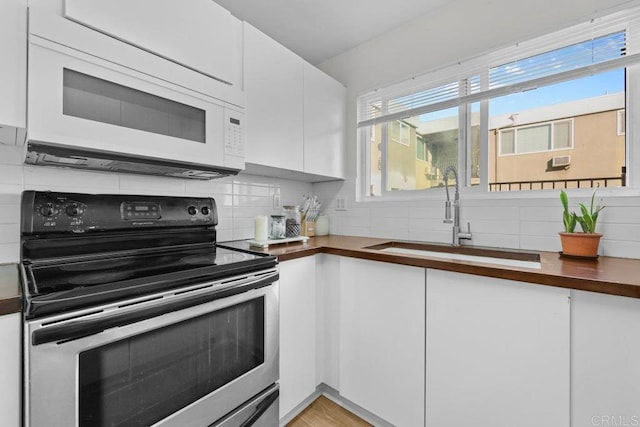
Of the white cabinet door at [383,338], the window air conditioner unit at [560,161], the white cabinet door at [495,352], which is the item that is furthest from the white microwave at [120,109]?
the window air conditioner unit at [560,161]

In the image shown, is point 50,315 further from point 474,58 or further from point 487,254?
point 474,58

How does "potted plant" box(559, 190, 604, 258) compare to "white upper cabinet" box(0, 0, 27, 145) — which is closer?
"white upper cabinet" box(0, 0, 27, 145)

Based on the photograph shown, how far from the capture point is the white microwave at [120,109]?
37.1 inches

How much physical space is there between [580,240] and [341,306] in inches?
46.6

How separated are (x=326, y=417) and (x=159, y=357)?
3.61 ft

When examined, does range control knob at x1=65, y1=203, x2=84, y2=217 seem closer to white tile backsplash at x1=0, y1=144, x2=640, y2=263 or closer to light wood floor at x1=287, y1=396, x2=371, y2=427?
white tile backsplash at x1=0, y1=144, x2=640, y2=263

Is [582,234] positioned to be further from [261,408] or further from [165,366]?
[165,366]

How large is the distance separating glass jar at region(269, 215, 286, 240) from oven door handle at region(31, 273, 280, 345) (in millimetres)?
726

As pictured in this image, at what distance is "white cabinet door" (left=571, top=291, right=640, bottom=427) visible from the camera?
2.92ft

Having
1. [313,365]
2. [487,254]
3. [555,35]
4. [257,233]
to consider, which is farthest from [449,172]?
[313,365]

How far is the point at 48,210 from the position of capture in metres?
1.10

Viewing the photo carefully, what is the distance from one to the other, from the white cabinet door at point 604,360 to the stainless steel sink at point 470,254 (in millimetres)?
351

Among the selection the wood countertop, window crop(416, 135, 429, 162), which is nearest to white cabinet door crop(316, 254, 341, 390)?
Answer: the wood countertop

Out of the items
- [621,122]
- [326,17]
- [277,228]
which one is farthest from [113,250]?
[621,122]
